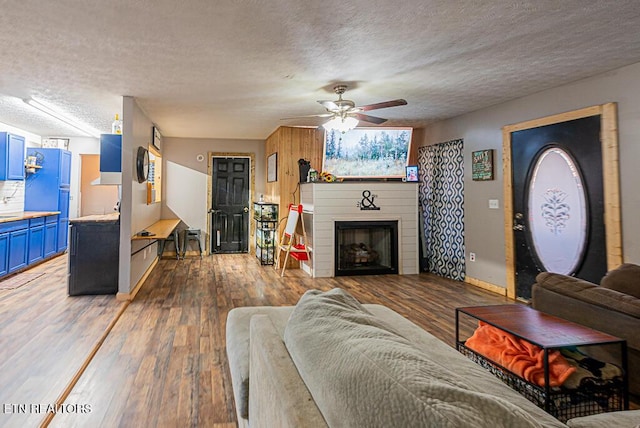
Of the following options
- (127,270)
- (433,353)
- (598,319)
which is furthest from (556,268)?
(127,270)

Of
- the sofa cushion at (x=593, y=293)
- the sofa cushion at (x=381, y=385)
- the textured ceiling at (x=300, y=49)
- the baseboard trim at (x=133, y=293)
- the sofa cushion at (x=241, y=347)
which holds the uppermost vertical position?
the textured ceiling at (x=300, y=49)

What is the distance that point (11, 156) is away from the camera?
562cm

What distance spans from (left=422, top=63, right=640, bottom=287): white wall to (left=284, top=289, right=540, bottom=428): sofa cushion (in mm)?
3593

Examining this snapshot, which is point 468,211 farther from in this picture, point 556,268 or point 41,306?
point 41,306

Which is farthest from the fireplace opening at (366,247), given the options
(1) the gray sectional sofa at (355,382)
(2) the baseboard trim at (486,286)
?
(1) the gray sectional sofa at (355,382)

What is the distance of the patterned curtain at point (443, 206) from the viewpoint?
5395 mm

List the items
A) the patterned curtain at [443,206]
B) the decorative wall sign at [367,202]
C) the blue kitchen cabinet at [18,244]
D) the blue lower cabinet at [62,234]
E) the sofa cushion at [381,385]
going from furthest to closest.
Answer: the blue lower cabinet at [62,234] → the decorative wall sign at [367,202] → the patterned curtain at [443,206] → the blue kitchen cabinet at [18,244] → the sofa cushion at [381,385]

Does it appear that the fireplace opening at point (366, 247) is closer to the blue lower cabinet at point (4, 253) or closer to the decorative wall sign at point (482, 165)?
the decorative wall sign at point (482, 165)

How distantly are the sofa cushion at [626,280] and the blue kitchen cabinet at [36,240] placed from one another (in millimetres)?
7109

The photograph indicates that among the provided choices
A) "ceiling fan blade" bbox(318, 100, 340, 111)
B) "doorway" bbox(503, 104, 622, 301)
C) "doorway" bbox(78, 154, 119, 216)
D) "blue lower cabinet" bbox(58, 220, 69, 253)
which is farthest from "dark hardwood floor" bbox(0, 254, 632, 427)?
"doorway" bbox(78, 154, 119, 216)

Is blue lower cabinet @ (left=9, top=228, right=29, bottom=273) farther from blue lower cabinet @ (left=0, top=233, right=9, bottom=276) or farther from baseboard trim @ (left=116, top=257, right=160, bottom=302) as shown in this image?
baseboard trim @ (left=116, top=257, right=160, bottom=302)

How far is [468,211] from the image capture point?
17.2ft

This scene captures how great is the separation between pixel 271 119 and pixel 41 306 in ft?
12.3

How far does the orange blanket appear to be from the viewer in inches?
70.0
